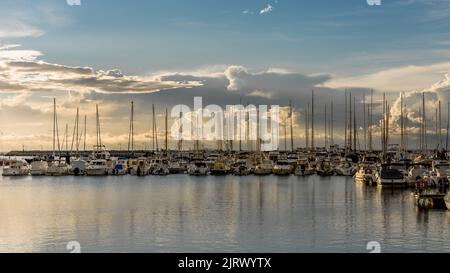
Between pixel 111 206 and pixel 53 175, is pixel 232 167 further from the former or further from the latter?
pixel 111 206

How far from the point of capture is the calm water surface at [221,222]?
1492 inches

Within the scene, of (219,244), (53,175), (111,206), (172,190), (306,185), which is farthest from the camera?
(53,175)

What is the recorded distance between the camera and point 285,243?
38.2m

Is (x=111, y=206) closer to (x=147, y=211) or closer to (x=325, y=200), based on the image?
(x=147, y=211)

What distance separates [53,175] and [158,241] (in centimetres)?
8802

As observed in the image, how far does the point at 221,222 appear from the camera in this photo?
1869 inches

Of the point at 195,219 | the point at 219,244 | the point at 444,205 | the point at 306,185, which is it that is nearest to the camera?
the point at 219,244

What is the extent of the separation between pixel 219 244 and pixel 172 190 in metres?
45.2

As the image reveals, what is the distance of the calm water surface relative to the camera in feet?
124

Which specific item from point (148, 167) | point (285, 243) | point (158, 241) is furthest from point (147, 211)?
point (148, 167)

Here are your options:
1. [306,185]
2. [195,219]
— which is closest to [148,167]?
[306,185]
